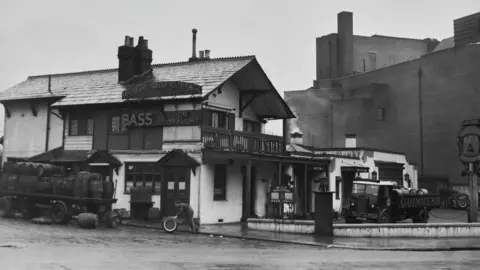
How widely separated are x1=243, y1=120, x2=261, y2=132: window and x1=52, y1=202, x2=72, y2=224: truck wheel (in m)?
10.9

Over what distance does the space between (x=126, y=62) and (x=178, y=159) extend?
7.63 m

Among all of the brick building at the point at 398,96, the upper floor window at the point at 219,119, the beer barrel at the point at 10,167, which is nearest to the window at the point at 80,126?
the beer barrel at the point at 10,167

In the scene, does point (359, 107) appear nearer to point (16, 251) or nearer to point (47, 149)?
point (47, 149)

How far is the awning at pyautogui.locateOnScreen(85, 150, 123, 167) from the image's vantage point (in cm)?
2638

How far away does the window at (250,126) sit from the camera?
3036 centimetres

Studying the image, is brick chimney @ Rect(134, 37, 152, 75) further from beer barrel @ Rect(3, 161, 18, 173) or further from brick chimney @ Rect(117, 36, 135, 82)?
beer barrel @ Rect(3, 161, 18, 173)

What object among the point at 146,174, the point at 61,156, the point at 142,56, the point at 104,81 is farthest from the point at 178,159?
the point at 104,81

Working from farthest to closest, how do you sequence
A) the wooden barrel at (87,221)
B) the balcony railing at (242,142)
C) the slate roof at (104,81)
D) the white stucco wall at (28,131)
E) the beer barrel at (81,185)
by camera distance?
the white stucco wall at (28,131) → the slate roof at (104,81) → the balcony railing at (242,142) → the beer barrel at (81,185) → the wooden barrel at (87,221)

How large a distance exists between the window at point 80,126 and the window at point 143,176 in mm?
3538

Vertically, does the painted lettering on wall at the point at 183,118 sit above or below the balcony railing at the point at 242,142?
above

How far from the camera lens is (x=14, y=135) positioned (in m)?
31.9

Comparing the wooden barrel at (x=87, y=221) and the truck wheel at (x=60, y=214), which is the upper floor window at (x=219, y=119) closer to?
the wooden barrel at (x=87, y=221)

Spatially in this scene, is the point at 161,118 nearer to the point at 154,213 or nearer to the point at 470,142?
the point at 154,213

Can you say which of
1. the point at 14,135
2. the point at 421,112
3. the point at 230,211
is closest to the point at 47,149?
the point at 14,135
